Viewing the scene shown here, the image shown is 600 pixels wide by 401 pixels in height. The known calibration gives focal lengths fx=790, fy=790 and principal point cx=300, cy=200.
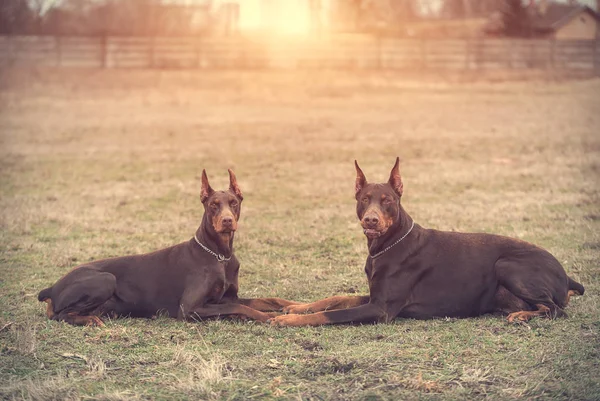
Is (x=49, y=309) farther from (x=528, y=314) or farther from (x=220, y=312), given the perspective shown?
(x=528, y=314)

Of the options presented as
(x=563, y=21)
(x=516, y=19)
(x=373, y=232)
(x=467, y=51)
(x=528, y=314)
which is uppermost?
(x=516, y=19)

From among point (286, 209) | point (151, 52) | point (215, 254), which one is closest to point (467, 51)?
point (151, 52)

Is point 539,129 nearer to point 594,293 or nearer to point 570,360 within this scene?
point 594,293

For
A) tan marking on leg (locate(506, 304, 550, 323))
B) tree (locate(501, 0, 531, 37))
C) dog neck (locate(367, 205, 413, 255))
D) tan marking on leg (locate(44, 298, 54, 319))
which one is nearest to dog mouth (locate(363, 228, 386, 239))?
dog neck (locate(367, 205, 413, 255))

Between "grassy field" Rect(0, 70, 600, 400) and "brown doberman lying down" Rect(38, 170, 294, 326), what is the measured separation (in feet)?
0.50

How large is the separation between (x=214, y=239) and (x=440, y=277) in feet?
6.40

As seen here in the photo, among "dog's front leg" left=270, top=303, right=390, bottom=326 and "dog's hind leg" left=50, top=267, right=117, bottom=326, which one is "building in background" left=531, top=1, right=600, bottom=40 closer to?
"dog's front leg" left=270, top=303, right=390, bottom=326

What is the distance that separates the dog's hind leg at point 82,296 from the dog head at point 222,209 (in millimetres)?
987

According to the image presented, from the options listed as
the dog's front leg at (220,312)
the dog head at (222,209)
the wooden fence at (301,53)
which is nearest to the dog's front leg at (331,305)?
the dog's front leg at (220,312)

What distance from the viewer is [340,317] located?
6422 mm

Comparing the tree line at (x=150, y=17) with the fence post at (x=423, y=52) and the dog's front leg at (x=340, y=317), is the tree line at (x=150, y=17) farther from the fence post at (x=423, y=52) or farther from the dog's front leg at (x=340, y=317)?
the dog's front leg at (x=340, y=317)

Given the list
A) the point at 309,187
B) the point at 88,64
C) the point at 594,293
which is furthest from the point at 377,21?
the point at 594,293

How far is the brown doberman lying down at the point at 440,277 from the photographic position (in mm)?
6430

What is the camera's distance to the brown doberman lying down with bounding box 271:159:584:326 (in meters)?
6.43
